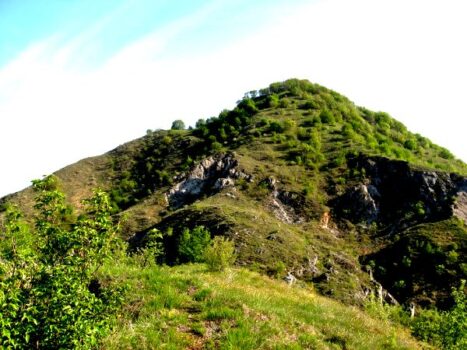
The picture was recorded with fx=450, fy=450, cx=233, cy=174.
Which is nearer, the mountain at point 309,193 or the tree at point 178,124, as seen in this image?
the mountain at point 309,193

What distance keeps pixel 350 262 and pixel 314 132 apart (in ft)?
123

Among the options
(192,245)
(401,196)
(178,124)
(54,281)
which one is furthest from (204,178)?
(54,281)

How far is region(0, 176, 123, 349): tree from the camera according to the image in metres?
9.55

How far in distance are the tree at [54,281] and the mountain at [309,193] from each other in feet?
108

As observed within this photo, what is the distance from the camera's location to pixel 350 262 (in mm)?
53656

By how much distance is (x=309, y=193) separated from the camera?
225 feet

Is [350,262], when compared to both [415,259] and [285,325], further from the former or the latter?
[285,325]

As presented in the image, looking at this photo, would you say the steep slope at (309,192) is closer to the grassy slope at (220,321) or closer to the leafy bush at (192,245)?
the leafy bush at (192,245)

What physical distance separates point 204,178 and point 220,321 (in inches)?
2604

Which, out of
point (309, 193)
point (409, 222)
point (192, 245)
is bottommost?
point (409, 222)

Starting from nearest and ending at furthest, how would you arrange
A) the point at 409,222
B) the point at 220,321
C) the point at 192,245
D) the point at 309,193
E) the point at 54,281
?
the point at 54,281
the point at 220,321
the point at 192,245
the point at 409,222
the point at 309,193

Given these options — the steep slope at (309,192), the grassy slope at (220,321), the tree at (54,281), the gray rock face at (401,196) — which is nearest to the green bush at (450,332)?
the grassy slope at (220,321)

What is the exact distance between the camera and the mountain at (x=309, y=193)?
167 ft

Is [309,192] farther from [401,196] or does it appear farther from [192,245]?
[192,245]
